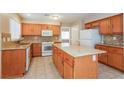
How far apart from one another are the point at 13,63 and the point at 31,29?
362 cm

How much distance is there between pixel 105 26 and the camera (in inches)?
176

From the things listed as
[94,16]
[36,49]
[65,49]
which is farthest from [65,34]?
[65,49]

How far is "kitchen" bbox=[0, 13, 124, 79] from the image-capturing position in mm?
2424

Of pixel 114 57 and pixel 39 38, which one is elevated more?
pixel 39 38

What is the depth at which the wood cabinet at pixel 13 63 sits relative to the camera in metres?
2.93

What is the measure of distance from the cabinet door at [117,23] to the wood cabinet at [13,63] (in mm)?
3159

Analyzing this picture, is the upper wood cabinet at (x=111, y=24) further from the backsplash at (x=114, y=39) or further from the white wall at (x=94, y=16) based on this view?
the backsplash at (x=114, y=39)

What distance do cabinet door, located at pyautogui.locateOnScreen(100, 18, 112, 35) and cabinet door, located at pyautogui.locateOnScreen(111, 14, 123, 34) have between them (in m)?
0.21

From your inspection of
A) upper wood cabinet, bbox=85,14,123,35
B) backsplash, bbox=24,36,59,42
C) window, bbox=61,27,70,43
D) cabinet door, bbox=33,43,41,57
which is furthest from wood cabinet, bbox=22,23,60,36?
upper wood cabinet, bbox=85,14,123,35

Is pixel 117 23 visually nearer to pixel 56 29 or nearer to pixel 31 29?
pixel 56 29

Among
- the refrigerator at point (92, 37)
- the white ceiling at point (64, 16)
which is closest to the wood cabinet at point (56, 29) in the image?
the white ceiling at point (64, 16)

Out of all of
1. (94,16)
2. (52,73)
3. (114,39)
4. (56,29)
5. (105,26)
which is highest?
(94,16)
